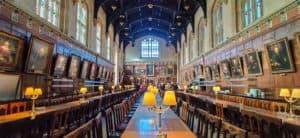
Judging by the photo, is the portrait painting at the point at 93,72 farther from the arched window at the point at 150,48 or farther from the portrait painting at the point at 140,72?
the arched window at the point at 150,48

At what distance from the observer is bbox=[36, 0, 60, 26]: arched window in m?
8.07

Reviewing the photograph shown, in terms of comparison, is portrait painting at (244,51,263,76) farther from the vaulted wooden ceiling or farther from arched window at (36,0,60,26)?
arched window at (36,0,60,26)

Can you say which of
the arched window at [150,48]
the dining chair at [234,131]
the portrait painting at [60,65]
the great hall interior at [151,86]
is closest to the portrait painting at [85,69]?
the great hall interior at [151,86]

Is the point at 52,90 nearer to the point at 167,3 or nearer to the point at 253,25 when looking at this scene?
the point at 253,25

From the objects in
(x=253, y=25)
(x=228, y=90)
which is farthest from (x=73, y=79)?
(x=253, y=25)

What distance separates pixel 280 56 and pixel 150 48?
94.0 ft

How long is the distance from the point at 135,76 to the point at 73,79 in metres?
22.6

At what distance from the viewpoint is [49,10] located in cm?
887

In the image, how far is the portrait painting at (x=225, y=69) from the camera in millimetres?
10562

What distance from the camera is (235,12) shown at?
33.6 feet

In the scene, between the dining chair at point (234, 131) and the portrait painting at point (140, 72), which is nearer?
the dining chair at point (234, 131)

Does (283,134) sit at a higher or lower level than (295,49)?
lower

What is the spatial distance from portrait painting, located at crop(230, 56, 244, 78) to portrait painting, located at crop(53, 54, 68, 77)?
7.62 m

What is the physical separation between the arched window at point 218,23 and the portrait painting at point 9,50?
10363 millimetres
